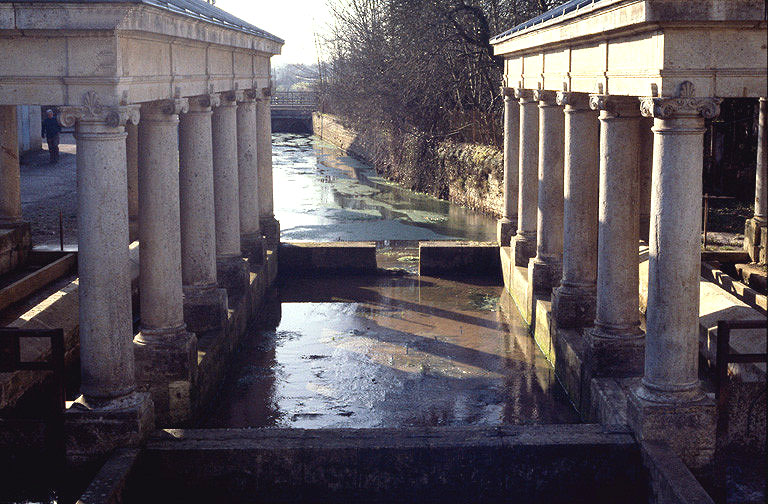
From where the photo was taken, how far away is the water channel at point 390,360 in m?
11.0

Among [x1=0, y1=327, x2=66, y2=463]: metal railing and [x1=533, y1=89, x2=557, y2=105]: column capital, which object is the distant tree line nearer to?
[x1=533, y1=89, x2=557, y2=105]: column capital

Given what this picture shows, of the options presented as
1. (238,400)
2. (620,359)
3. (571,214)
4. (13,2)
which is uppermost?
(13,2)

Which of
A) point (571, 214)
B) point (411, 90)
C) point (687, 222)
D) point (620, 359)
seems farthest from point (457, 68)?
point (687, 222)

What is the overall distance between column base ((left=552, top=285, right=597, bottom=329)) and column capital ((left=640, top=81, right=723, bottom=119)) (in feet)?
15.7

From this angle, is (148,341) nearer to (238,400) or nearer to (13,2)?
(238,400)

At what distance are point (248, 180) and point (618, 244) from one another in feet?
26.7

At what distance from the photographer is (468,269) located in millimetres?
18672

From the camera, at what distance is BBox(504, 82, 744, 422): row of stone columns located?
7.95m

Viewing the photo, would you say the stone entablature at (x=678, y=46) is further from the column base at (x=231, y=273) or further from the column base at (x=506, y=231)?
the column base at (x=506, y=231)

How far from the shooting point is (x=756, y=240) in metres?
14.7

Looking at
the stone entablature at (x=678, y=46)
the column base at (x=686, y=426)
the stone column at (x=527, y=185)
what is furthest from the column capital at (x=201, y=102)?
the column base at (x=686, y=426)

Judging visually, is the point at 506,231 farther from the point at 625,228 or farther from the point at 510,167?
the point at 625,228

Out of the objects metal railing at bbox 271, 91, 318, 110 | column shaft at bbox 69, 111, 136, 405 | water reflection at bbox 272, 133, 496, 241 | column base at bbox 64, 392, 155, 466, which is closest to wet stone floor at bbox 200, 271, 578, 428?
column base at bbox 64, 392, 155, 466

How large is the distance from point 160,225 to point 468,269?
963 cm
